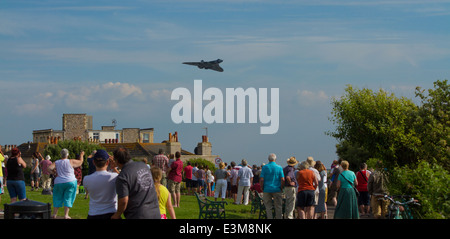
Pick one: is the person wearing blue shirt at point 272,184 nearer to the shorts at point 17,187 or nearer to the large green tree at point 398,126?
the shorts at point 17,187

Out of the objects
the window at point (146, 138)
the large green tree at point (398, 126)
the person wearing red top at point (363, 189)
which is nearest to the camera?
the person wearing red top at point (363, 189)

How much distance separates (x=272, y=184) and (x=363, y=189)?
4871 mm

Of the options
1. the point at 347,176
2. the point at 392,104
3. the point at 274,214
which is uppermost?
the point at 392,104

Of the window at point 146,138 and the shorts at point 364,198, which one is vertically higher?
the window at point 146,138

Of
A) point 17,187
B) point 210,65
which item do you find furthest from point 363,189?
point 210,65

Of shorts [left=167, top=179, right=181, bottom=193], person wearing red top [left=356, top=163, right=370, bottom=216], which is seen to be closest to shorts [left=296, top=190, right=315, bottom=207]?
person wearing red top [left=356, top=163, right=370, bottom=216]

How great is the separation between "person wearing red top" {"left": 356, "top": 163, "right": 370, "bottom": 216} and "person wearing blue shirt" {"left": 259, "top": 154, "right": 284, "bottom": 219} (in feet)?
13.3

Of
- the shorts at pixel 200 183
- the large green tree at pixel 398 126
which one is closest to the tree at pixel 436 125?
the large green tree at pixel 398 126

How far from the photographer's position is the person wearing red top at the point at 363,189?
19422mm

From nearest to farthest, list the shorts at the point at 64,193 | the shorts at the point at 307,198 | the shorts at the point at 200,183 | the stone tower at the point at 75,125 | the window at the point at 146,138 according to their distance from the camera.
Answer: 1. the shorts at the point at 64,193
2. the shorts at the point at 307,198
3. the shorts at the point at 200,183
4. the stone tower at the point at 75,125
5. the window at the point at 146,138

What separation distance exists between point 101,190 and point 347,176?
7105 millimetres
